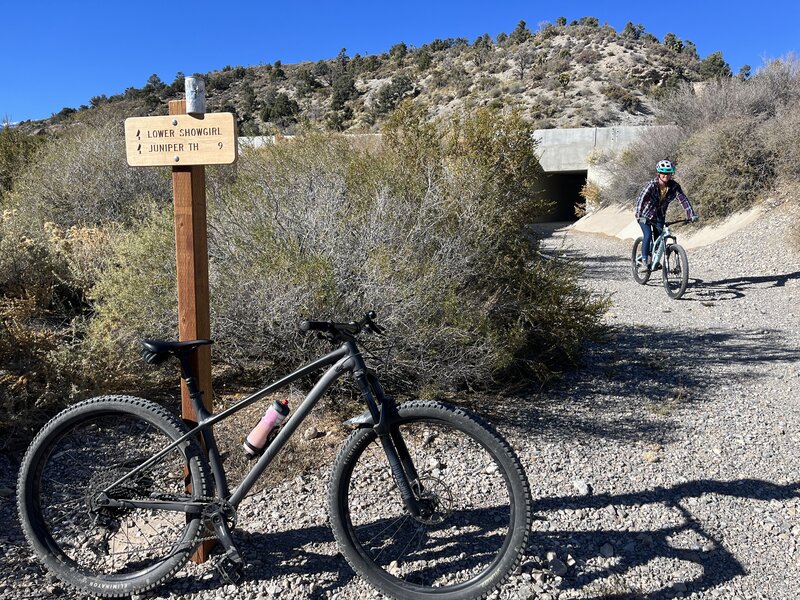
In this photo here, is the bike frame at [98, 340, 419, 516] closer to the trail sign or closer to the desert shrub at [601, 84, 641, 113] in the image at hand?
the trail sign

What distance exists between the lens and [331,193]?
17.3ft

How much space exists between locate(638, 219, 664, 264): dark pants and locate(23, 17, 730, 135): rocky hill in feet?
80.5

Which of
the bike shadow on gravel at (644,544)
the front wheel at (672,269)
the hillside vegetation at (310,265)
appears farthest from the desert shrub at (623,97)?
the bike shadow on gravel at (644,544)

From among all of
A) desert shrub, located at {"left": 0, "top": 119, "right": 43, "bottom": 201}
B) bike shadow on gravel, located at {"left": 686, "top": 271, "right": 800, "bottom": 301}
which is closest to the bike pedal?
bike shadow on gravel, located at {"left": 686, "top": 271, "right": 800, "bottom": 301}

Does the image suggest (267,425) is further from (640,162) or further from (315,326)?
(640,162)

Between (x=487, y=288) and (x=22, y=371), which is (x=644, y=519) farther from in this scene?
(x=22, y=371)

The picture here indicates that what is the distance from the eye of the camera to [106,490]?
2.66 metres

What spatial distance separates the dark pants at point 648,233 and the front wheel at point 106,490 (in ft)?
27.1

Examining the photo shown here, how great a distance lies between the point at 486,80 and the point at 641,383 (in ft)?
135

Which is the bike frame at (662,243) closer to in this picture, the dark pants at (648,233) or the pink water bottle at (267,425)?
the dark pants at (648,233)

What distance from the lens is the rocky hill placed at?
3684 cm

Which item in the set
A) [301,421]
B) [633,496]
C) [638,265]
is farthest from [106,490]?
[638,265]

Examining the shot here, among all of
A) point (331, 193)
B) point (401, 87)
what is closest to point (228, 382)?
point (331, 193)

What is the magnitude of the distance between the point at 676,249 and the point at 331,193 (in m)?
5.98
